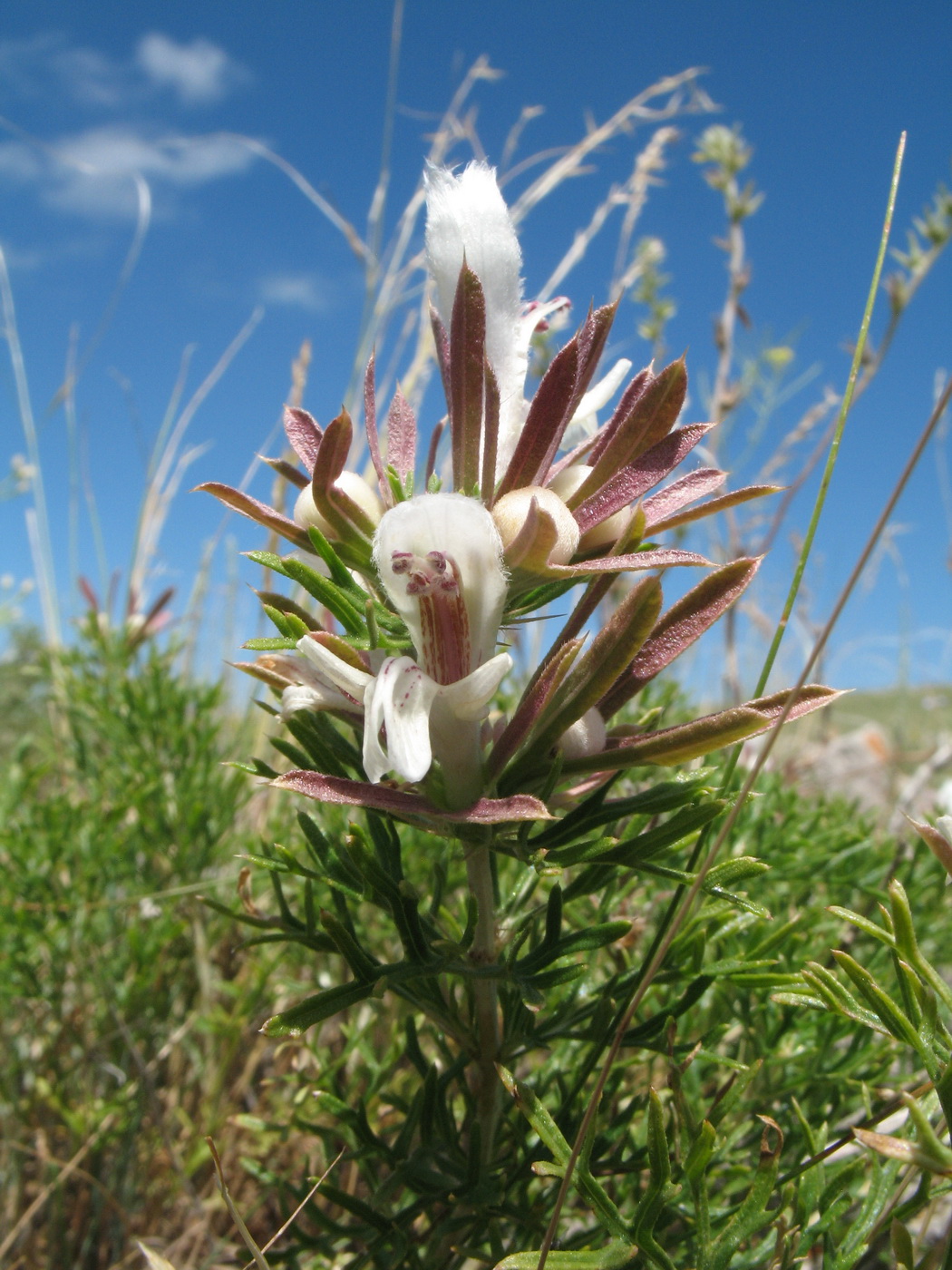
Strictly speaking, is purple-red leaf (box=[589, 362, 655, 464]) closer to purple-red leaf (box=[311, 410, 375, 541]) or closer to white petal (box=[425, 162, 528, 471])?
white petal (box=[425, 162, 528, 471])

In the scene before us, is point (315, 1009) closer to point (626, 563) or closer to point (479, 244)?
point (626, 563)

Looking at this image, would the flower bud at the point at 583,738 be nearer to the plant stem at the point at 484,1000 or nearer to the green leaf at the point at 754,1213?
the plant stem at the point at 484,1000

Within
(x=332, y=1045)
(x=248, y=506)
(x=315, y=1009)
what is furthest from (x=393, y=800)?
(x=332, y=1045)

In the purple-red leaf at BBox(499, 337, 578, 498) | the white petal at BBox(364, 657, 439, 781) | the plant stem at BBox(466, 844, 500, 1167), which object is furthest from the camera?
the plant stem at BBox(466, 844, 500, 1167)

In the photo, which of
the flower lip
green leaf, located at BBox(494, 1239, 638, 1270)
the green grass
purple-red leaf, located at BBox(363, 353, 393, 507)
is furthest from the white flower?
green leaf, located at BBox(494, 1239, 638, 1270)

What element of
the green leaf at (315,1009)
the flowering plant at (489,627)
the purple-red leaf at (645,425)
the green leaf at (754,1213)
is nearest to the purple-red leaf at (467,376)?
the flowering plant at (489,627)

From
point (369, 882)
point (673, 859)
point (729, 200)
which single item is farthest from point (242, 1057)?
point (729, 200)
